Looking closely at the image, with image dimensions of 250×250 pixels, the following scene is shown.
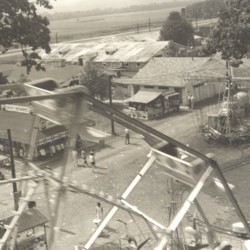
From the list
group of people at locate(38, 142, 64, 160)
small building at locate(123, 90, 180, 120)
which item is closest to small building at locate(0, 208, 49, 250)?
group of people at locate(38, 142, 64, 160)

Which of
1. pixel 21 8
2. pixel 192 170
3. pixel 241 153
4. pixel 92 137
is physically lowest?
pixel 241 153

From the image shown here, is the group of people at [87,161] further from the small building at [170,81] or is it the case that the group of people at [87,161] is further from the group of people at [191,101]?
the small building at [170,81]

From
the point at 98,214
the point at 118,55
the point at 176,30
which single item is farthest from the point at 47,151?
the point at 176,30

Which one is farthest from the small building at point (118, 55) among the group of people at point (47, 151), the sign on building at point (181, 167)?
the sign on building at point (181, 167)

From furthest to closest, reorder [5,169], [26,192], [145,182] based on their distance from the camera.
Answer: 1. [5,169]
2. [145,182]
3. [26,192]

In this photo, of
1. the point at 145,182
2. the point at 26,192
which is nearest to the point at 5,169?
the point at 145,182

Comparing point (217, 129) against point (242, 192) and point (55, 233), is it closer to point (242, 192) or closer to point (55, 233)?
point (242, 192)
